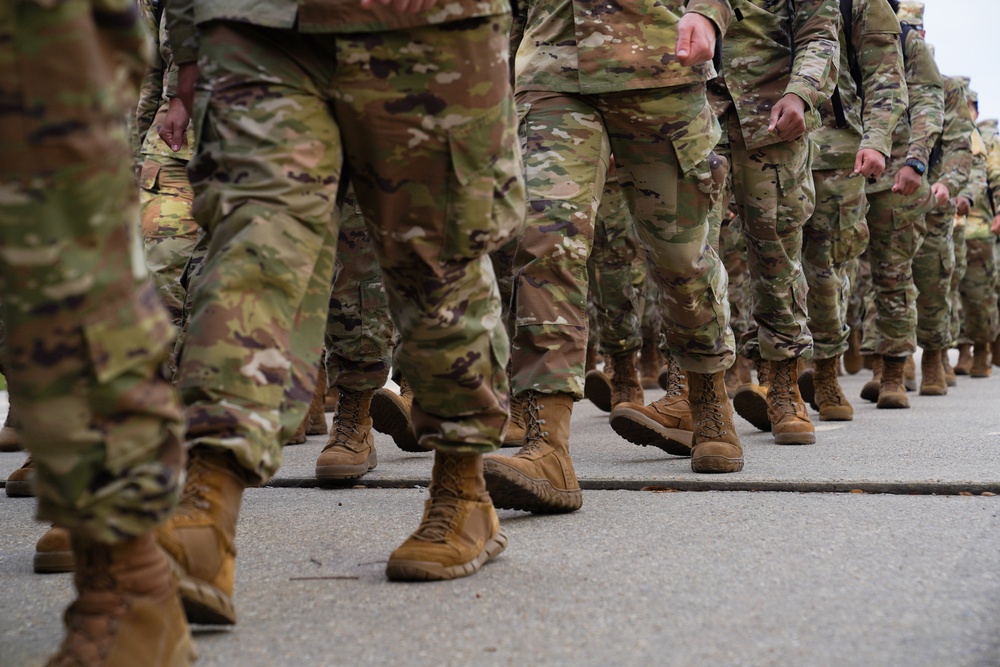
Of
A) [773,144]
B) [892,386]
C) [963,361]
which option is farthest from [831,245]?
[963,361]

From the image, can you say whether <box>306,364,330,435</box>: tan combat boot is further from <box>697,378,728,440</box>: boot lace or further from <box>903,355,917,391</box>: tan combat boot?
<box>903,355,917,391</box>: tan combat boot

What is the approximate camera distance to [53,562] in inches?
93.7

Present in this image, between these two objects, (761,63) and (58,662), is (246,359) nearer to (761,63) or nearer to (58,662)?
(58,662)

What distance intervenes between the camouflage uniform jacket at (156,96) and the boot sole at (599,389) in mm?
3018

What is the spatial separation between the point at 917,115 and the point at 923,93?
0.22m

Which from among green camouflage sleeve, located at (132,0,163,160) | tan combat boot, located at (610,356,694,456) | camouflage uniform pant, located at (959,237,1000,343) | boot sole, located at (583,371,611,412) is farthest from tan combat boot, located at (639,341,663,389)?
green camouflage sleeve, located at (132,0,163,160)

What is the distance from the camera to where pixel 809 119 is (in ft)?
16.1

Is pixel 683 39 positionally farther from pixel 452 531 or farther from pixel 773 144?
pixel 773 144

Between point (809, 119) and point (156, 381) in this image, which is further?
point (809, 119)

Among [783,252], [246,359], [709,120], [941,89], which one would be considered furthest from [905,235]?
[246,359]

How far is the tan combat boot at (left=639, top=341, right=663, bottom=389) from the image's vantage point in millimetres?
9234

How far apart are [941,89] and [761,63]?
2.93m

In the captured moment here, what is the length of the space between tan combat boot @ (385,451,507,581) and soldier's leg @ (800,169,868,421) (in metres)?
3.88

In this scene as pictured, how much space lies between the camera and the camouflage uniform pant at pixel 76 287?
1309 mm
